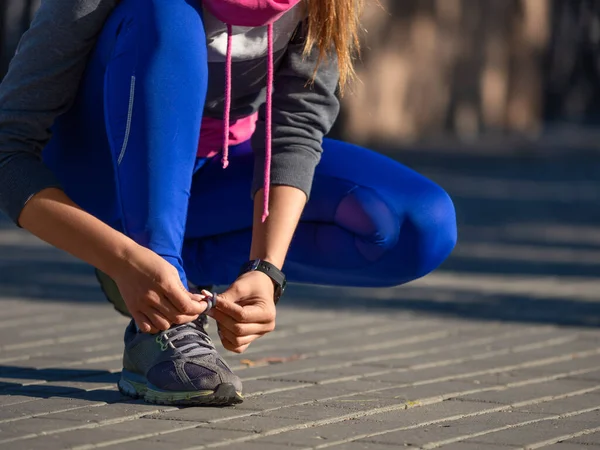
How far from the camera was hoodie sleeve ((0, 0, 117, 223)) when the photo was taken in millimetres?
2523

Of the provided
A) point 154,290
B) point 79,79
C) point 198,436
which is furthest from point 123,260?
point 79,79

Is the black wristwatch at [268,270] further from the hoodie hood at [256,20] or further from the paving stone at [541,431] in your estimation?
the paving stone at [541,431]

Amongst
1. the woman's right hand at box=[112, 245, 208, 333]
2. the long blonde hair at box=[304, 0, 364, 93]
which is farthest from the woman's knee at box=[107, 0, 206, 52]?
the woman's right hand at box=[112, 245, 208, 333]

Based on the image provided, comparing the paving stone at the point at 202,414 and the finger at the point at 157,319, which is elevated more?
the finger at the point at 157,319

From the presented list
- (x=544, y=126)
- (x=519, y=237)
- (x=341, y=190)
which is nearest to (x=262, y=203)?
(x=341, y=190)

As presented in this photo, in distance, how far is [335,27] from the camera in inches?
110

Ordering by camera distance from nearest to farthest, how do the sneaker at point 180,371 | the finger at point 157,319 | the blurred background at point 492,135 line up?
1. the finger at point 157,319
2. the sneaker at point 180,371
3. the blurred background at point 492,135

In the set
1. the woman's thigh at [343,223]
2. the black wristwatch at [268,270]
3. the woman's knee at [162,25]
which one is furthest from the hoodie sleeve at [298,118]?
the woman's knee at [162,25]

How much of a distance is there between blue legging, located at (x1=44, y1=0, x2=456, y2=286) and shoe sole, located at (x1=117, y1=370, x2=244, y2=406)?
236mm

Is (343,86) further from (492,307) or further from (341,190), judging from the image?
(492,307)

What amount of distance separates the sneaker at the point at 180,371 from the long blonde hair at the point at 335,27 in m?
0.69

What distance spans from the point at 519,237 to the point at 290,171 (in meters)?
3.78

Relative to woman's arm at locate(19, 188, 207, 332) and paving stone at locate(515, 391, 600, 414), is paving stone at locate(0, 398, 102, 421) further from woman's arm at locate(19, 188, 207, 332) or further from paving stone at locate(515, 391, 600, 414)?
paving stone at locate(515, 391, 600, 414)

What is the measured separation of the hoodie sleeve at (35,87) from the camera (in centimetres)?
252
